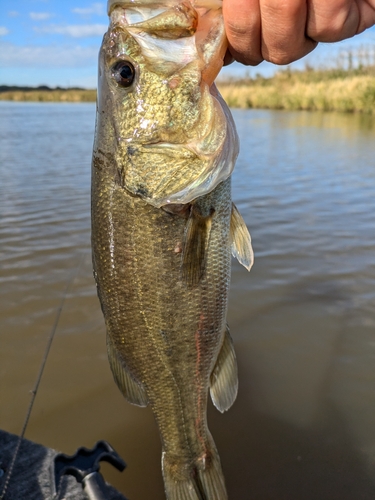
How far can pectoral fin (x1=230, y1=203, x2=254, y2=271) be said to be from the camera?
5.77ft

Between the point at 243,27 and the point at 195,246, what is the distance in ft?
2.54

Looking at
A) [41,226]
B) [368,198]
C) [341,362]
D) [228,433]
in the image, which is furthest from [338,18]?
[368,198]

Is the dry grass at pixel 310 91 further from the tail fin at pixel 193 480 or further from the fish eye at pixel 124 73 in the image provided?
the tail fin at pixel 193 480

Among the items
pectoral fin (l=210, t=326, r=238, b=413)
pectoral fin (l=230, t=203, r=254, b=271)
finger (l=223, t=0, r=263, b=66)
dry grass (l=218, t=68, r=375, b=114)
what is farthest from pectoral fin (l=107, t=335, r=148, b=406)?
dry grass (l=218, t=68, r=375, b=114)

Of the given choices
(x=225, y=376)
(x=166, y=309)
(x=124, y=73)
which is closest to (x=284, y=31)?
(x=124, y=73)

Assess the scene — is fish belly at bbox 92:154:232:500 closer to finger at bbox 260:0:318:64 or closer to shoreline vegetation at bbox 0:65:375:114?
finger at bbox 260:0:318:64

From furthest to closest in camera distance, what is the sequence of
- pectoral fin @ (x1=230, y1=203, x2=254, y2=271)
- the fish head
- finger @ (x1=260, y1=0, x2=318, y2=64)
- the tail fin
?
1. the tail fin
2. pectoral fin @ (x1=230, y1=203, x2=254, y2=271)
3. the fish head
4. finger @ (x1=260, y1=0, x2=318, y2=64)

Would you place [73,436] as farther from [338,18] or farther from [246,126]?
[246,126]

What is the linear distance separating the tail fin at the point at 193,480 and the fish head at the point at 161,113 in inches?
46.6

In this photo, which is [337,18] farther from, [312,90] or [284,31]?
[312,90]

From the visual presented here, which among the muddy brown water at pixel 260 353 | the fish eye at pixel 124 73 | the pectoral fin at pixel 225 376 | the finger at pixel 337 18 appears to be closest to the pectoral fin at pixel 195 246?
the pectoral fin at pixel 225 376

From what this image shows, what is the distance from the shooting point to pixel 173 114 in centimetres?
163

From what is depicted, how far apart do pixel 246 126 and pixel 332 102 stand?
30.3 ft

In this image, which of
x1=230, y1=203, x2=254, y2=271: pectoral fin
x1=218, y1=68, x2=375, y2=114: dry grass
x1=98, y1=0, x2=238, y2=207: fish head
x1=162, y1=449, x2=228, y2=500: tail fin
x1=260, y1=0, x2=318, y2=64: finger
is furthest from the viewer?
x1=218, y1=68, x2=375, y2=114: dry grass
